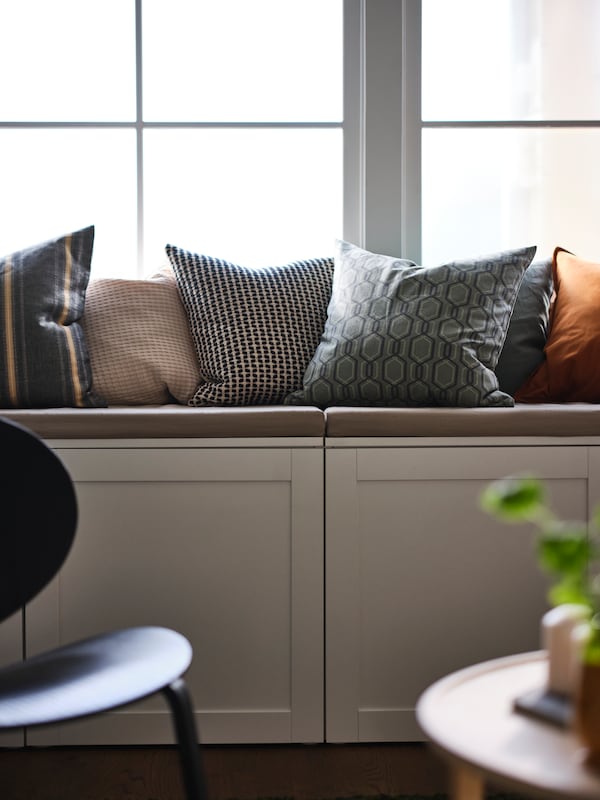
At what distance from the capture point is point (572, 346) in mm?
2371

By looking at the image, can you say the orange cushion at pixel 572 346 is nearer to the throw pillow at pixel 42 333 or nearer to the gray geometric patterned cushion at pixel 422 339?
the gray geometric patterned cushion at pixel 422 339

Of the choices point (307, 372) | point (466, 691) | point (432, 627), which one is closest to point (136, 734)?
point (432, 627)

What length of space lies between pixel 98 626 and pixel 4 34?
182 cm

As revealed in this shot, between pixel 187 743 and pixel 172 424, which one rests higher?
pixel 172 424

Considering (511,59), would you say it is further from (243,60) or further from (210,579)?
(210,579)

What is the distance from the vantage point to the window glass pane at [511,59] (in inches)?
107

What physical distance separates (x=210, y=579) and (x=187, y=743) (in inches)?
28.6

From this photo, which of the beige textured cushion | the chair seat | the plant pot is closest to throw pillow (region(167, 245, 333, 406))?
the beige textured cushion

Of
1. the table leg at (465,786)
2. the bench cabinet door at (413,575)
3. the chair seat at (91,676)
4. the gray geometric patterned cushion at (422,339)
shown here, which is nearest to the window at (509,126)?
the gray geometric patterned cushion at (422,339)

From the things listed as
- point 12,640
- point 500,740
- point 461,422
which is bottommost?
point 12,640

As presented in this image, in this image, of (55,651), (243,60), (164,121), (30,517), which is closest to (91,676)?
(55,651)

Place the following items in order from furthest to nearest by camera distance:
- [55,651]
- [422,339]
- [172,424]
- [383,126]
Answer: [383,126]
[422,339]
[172,424]
[55,651]

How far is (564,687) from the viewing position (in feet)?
3.48

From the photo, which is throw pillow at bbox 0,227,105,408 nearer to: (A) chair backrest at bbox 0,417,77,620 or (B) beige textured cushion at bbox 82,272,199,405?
(B) beige textured cushion at bbox 82,272,199,405
